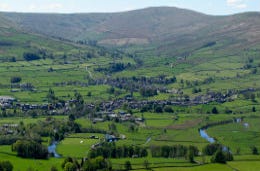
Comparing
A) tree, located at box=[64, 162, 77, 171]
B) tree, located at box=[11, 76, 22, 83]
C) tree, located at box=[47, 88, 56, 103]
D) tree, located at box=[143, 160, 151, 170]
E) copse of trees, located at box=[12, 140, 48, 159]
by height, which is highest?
tree, located at box=[11, 76, 22, 83]

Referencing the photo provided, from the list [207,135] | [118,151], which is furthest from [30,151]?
[207,135]

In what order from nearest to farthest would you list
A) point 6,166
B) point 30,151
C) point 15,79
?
point 6,166
point 30,151
point 15,79

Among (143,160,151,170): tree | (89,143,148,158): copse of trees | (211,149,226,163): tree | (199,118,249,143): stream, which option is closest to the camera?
(143,160,151,170): tree

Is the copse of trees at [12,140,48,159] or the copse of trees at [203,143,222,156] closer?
the copse of trees at [12,140,48,159]

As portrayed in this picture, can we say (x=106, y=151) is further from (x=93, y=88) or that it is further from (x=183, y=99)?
(x=93, y=88)

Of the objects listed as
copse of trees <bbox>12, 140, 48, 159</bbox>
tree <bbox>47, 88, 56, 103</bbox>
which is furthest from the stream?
tree <bbox>47, 88, 56, 103</bbox>

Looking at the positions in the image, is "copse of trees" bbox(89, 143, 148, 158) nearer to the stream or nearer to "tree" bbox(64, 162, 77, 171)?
"tree" bbox(64, 162, 77, 171)

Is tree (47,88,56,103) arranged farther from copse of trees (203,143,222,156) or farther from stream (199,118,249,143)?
copse of trees (203,143,222,156)

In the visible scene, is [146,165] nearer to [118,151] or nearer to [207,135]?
[118,151]

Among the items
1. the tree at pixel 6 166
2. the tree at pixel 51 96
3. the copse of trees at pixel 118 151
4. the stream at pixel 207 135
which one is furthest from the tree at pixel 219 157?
the tree at pixel 51 96

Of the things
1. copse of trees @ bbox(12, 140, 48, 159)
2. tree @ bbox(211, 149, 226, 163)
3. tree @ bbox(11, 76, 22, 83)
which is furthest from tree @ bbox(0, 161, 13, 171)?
tree @ bbox(11, 76, 22, 83)

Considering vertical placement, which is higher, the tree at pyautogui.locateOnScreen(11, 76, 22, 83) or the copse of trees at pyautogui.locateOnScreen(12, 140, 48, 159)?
the tree at pyautogui.locateOnScreen(11, 76, 22, 83)

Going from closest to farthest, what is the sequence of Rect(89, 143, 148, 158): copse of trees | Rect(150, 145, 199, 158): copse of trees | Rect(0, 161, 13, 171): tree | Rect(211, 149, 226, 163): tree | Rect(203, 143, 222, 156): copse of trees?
Rect(0, 161, 13, 171): tree < Rect(211, 149, 226, 163): tree < Rect(89, 143, 148, 158): copse of trees < Rect(150, 145, 199, 158): copse of trees < Rect(203, 143, 222, 156): copse of trees
